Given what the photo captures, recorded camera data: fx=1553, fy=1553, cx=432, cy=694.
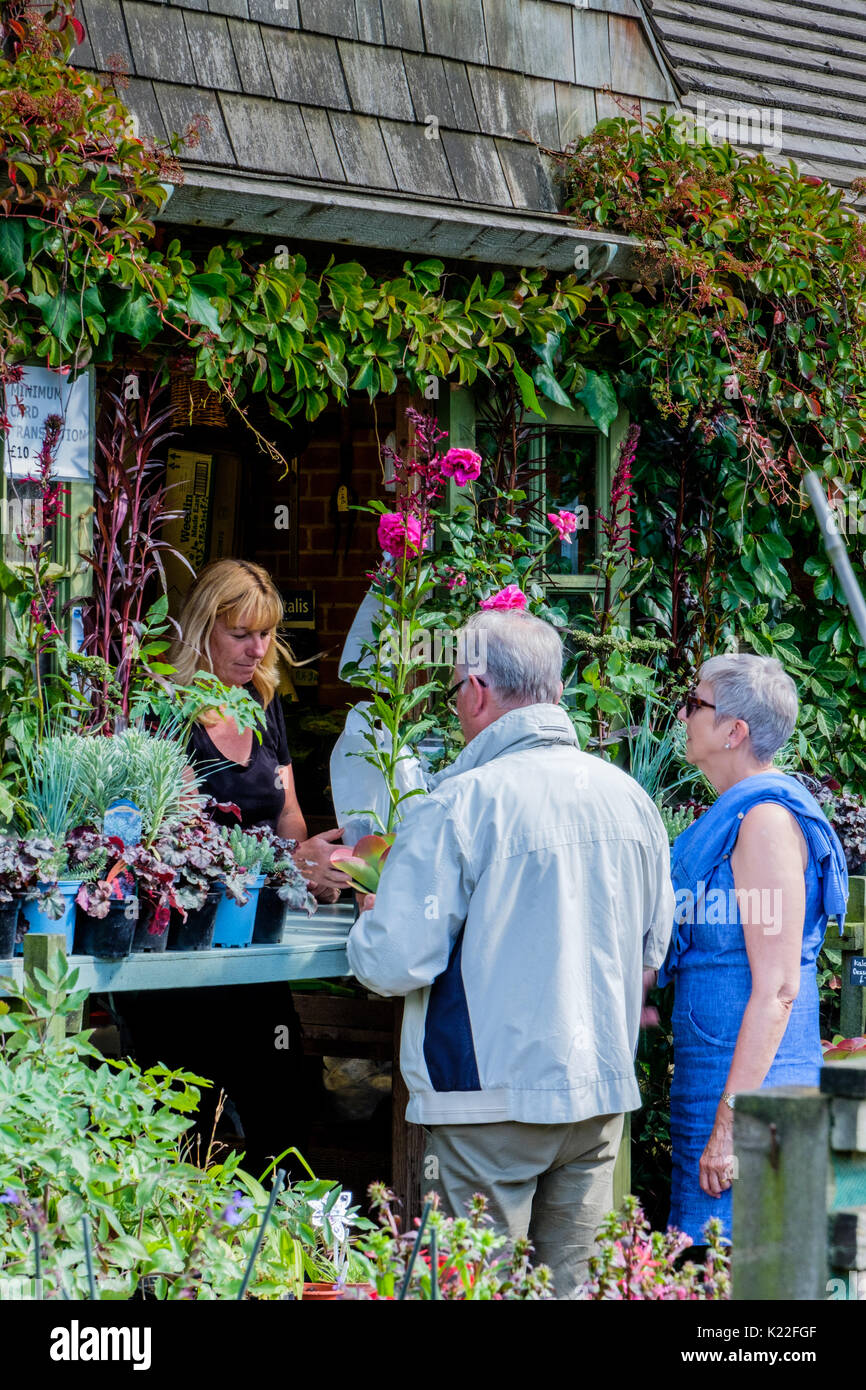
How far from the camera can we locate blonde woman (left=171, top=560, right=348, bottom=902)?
4061mm

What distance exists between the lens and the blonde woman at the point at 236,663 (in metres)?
4.06

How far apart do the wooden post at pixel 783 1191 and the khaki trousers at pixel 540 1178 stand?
3.99ft

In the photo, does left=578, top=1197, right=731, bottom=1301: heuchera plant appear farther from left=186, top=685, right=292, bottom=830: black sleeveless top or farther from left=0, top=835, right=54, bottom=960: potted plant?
left=186, top=685, right=292, bottom=830: black sleeveless top

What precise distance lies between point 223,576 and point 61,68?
4.36 ft

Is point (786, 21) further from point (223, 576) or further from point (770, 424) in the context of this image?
point (223, 576)

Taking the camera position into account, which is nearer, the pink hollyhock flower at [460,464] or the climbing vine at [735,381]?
the pink hollyhock flower at [460,464]

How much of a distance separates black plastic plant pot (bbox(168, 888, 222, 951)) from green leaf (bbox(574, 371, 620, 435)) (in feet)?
6.60

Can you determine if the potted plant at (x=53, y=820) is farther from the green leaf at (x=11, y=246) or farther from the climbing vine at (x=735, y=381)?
the climbing vine at (x=735, y=381)

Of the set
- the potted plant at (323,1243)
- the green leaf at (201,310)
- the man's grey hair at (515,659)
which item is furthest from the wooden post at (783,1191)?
the green leaf at (201,310)

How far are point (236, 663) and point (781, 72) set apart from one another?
358 cm

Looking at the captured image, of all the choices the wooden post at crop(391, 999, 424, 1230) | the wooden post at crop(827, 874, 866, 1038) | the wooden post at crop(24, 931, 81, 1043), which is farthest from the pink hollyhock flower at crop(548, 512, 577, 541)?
the wooden post at crop(24, 931, 81, 1043)

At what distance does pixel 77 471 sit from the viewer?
146 inches
